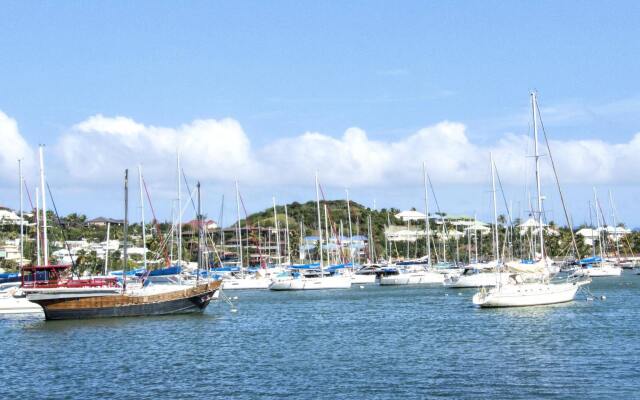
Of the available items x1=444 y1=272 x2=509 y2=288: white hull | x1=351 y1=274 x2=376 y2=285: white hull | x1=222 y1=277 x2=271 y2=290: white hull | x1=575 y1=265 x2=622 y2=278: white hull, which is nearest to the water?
x1=444 y1=272 x2=509 y2=288: white hull

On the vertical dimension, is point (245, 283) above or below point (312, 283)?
above

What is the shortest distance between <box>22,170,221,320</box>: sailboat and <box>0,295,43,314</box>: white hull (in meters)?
6.61

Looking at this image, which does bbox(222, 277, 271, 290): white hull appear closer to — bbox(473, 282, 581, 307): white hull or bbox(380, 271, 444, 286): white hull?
bbox(380, 271, 444, 286): white hull

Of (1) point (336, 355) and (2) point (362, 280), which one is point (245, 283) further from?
(1) point (336, 355)

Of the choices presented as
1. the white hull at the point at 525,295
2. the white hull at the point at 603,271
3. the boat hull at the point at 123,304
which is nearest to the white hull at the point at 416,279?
the white hull at the point at 603,271

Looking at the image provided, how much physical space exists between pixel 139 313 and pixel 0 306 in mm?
14234

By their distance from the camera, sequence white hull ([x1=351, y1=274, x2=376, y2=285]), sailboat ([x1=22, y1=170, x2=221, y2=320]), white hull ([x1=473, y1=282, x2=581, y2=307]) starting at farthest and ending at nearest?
white hull ([x1=351, y1=274, x2=376, y2=285]) < white hull ([x1=473, y1=282, x2=581, y2=307]) < sailboat ([x1=22, y1=170, x2=221, y2=320])

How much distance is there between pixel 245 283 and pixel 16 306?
4164 centimetres

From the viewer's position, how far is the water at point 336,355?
1368 inches

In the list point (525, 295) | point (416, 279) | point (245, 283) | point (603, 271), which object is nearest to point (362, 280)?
point (416, 279)

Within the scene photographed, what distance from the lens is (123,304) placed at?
210 feet

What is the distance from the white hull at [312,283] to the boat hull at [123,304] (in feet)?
127

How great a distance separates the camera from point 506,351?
43.3m

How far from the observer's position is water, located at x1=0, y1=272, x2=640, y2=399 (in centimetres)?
3475
